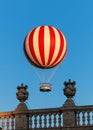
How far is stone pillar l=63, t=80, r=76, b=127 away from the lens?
42.5m

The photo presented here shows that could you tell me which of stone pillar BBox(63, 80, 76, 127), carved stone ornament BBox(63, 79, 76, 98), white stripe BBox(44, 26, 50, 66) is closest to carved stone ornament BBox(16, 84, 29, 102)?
stone pillar BBox(63, 80, 76, 127)

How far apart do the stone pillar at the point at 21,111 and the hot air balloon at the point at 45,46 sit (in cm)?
471

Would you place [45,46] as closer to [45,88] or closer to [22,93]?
[45,88]

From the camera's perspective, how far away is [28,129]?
43.8 metres

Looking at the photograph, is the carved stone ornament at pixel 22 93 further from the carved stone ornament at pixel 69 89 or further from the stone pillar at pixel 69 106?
the carved stone ornament at pixel 69 89

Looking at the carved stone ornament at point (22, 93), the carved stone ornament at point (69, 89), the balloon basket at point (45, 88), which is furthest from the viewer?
the carved stone ornament at point (22, 93)

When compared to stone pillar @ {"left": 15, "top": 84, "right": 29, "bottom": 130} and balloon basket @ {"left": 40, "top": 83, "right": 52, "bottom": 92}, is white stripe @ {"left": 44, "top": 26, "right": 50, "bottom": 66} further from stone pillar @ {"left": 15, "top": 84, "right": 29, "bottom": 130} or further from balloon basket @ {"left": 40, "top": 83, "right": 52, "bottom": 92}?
stone pillar @ {"left": 15, "top": 84, "right": 29, "bottom": 130}

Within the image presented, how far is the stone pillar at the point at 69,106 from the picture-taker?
4253 centimetres

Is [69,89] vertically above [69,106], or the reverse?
[69,89]

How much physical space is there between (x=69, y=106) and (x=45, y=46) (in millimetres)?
5003

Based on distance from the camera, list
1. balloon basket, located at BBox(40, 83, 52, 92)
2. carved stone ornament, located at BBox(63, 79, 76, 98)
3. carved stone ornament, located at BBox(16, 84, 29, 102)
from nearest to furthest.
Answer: balloon basket, located at BBox(40, 83, 52, 92) < carved stone ornament, located at BBox(63, 79, 76, 98) < carved stone ornament, located at BBox(16, 84, 29, 102)

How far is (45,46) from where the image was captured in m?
38.9

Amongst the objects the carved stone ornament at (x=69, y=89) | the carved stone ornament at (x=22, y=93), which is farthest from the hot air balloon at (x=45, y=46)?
the carved stone ornament at (x=22, y=93)

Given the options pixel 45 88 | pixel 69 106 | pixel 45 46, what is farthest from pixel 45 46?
pixel 69 106
